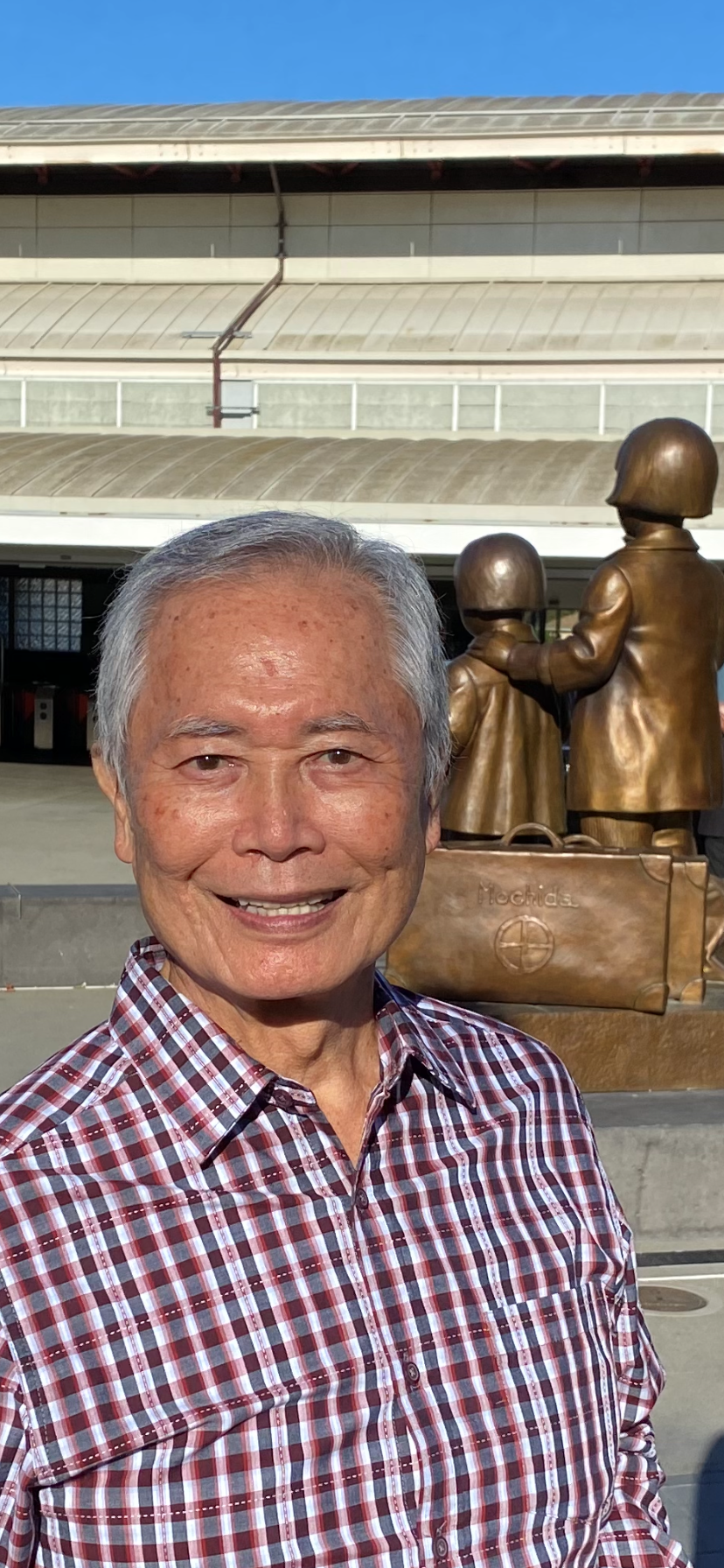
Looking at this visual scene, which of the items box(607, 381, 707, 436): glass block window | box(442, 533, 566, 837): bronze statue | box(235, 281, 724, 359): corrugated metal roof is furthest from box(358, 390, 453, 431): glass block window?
box(442, 533, 566, 837): bronze statue

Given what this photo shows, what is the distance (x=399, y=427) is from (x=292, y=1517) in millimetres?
20313

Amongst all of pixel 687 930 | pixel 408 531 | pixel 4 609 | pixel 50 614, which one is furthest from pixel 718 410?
pixel 687 930

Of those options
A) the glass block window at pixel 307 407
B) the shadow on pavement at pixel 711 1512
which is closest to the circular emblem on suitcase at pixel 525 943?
the shadow on pavement at pixel 711 1512

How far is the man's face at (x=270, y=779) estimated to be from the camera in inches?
65.9

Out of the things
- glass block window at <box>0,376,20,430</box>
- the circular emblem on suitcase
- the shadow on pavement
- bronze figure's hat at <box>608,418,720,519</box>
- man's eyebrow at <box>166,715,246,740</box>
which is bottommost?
the shadow on pavement

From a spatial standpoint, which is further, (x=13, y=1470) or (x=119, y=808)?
(x=119, y=808)

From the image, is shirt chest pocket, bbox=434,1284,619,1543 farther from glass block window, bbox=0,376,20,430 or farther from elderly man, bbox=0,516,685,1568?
glass block window, bbox=0,376,20,430

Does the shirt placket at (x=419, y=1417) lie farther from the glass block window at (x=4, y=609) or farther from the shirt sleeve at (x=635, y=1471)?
the glass block window at (x=4, y=609)

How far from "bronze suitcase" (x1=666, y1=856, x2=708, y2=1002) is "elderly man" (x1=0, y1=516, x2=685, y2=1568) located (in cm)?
396

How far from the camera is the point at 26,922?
946 cm

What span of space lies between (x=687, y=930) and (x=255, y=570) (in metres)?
4.43

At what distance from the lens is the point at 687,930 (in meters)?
5.91

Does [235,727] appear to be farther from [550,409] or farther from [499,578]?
[550,409]

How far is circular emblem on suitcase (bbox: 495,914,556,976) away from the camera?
5879 mm
